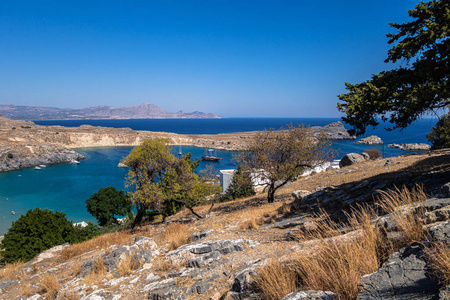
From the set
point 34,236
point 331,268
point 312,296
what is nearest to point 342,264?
point 331,268

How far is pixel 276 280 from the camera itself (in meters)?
3.97

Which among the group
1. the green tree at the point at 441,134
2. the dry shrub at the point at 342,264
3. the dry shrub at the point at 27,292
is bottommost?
the dry shrub at the point at 27,292

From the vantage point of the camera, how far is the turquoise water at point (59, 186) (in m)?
44.4

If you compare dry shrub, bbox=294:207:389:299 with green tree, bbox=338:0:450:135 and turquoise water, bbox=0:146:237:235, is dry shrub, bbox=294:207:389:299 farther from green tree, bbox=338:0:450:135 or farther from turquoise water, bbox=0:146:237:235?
turquoise water, bbox=0:146:237:235

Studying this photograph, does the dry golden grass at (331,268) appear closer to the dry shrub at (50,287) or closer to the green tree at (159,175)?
the dry shrub at (50,287)

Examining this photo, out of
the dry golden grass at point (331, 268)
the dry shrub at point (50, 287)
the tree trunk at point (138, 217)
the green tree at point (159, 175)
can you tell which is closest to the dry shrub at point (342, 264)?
the dry golden grass at point (331, 268)

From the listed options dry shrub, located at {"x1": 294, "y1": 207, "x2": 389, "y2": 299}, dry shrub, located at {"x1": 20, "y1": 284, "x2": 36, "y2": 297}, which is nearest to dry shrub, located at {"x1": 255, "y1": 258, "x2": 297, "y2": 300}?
dry shrub, located at {"x1": 294, "y1": 207, "x2": 389, "y2": 299}

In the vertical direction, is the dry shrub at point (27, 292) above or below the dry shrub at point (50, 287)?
below

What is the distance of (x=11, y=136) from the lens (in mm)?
97688

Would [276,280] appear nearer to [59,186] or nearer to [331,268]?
[331,268]

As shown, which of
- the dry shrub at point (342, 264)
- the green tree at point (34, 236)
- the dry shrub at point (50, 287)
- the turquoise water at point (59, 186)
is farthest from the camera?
the turquoise water at point (59, 186)

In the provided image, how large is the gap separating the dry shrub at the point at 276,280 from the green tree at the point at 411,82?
7729 mm

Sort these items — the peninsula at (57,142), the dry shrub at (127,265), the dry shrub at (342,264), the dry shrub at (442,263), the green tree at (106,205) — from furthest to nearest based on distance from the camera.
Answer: the peninsula at (57,142) → the green tree at (106,205) → the dry shrub at (127,265) → the dry shrub at (342,264) → the dry shrub at (442,263)

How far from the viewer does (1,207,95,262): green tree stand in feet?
54.9
